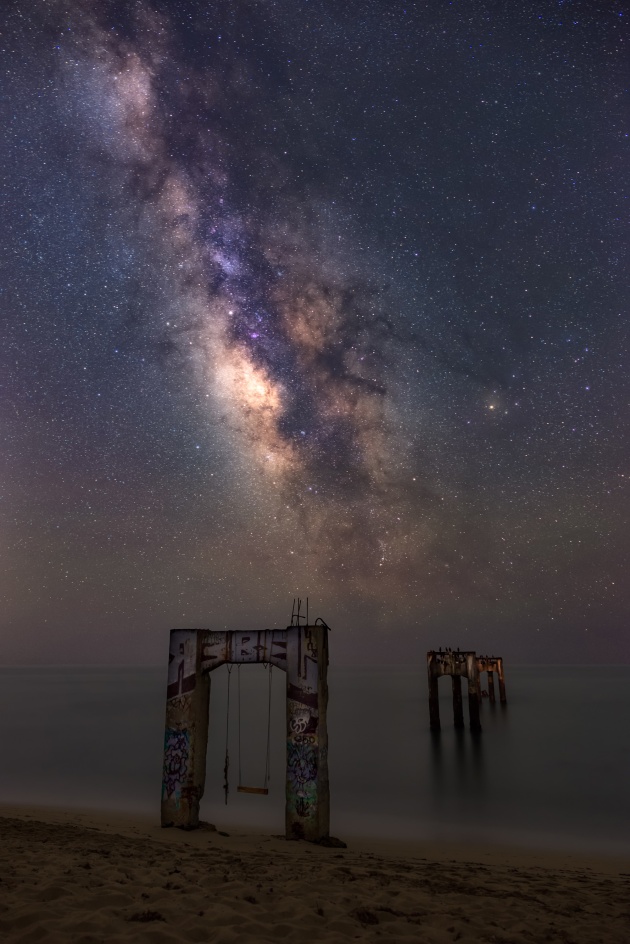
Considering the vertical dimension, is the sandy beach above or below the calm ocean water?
above

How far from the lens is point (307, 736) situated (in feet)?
41.0

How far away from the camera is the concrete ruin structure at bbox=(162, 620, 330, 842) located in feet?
40.9

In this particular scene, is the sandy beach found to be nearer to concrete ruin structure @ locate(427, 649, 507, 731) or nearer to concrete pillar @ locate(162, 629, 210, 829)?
concrete pillar @ locate(162, 629, 210, 829)

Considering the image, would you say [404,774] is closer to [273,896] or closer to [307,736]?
[307,736]

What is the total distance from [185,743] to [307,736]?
2.79 metres

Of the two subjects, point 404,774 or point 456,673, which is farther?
point 456,673

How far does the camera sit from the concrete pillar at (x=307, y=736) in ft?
40.7

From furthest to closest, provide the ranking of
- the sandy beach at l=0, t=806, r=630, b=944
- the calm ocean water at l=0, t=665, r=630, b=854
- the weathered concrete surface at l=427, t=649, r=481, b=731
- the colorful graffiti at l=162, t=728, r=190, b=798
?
1. the weathered concrete surface at l=427, t=649, r=481, b=731
2. the calm ocean water at l=0, t=665, r=630, b=854
3. the colorful graffiti at l=162, t=728, r=190, b=798
4. the sandy beach at l=0, t=806, r=630, b=944

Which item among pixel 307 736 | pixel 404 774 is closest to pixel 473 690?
pixel 404 774

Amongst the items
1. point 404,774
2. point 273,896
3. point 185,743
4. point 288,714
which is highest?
point 288,714

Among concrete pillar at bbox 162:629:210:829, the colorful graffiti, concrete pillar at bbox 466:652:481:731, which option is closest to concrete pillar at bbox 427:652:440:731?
concrete pillar at bbox 466:652:481:731

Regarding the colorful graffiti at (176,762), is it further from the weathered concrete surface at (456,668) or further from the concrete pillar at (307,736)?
the weathered concrete surface at (456,668)

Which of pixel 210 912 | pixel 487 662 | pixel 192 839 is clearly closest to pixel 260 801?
pixel 192 839

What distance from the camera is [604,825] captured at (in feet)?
64.6
